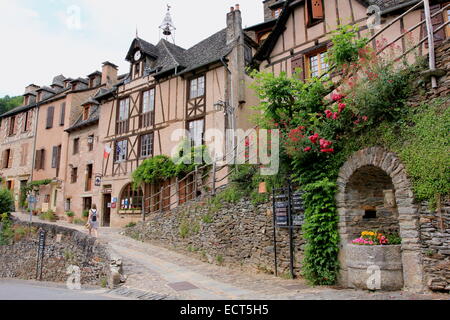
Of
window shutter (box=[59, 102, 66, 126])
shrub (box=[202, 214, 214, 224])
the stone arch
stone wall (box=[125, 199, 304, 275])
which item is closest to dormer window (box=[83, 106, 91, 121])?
window shutter (box=[59, 102, 66, 126])

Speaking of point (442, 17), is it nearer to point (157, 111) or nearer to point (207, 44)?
point (207, 44)

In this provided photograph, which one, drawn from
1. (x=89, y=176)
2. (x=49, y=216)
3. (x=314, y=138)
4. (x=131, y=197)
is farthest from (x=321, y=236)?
(x=49, y=216)

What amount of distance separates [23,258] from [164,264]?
9.42m

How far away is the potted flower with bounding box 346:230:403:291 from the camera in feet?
18.7

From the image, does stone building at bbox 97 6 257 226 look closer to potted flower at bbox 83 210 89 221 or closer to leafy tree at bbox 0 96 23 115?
potted flower at bbox 83 210 89 221

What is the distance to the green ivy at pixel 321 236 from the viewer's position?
21.7ft

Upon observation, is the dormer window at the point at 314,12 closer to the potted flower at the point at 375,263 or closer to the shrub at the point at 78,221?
the potted flower at the point at 375,263

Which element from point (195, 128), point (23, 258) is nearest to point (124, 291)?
point (195, 128)

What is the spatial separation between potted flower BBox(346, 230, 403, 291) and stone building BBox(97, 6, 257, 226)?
8632mm

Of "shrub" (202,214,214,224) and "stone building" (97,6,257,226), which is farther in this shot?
"stone building" (97,6,257,226)

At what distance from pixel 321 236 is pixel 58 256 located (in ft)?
33.6

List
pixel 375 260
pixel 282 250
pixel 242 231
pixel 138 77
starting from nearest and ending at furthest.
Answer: pixel 375 260, pixel 282 250, pixel 242 231, pixel 138 77

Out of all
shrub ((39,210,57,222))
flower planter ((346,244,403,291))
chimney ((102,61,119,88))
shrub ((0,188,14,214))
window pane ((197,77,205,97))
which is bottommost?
flower planter ((346,244,403,291))

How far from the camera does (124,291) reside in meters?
6.85
